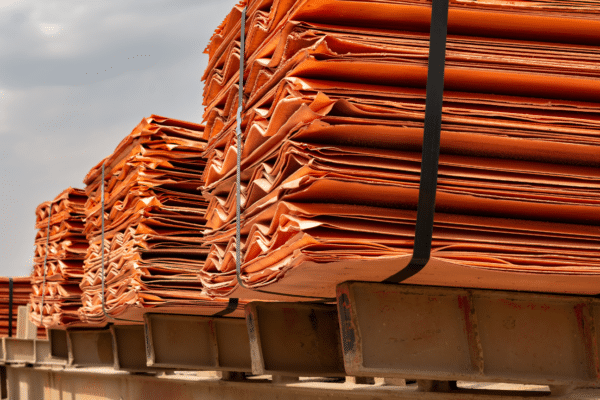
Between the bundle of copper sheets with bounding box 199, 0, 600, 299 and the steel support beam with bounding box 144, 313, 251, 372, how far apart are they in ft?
11.7

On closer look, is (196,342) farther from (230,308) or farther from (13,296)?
(13,296)

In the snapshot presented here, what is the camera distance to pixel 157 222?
21.2 feet

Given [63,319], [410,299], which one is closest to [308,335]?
[410,299]

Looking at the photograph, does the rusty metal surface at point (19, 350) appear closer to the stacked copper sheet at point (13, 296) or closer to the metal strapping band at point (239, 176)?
the stacked copper sheet at point (13, 296)

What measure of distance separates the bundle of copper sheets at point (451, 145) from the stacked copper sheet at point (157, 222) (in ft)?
10.7

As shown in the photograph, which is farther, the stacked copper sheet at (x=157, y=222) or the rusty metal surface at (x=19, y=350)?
the rusty metal surface at (x=19, y=350)

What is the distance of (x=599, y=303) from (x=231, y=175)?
1.99m

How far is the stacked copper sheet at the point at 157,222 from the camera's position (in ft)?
20.3

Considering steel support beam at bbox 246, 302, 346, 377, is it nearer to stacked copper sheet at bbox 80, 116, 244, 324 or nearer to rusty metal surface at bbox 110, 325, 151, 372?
stacked copper sheet at bbox 80, 116, 244, 324

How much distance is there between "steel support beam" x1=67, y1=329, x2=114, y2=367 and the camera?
10391 millimetres

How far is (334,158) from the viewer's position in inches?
108

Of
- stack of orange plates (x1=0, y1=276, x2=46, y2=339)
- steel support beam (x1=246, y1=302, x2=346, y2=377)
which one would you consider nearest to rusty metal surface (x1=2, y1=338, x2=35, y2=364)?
stack of orange plates (x1=0, y1=276, x2=46, y2=339)

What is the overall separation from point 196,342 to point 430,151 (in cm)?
451

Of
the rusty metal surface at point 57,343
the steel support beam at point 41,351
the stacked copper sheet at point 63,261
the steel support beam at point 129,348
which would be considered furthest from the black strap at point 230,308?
the steel support beam at point 41,351
